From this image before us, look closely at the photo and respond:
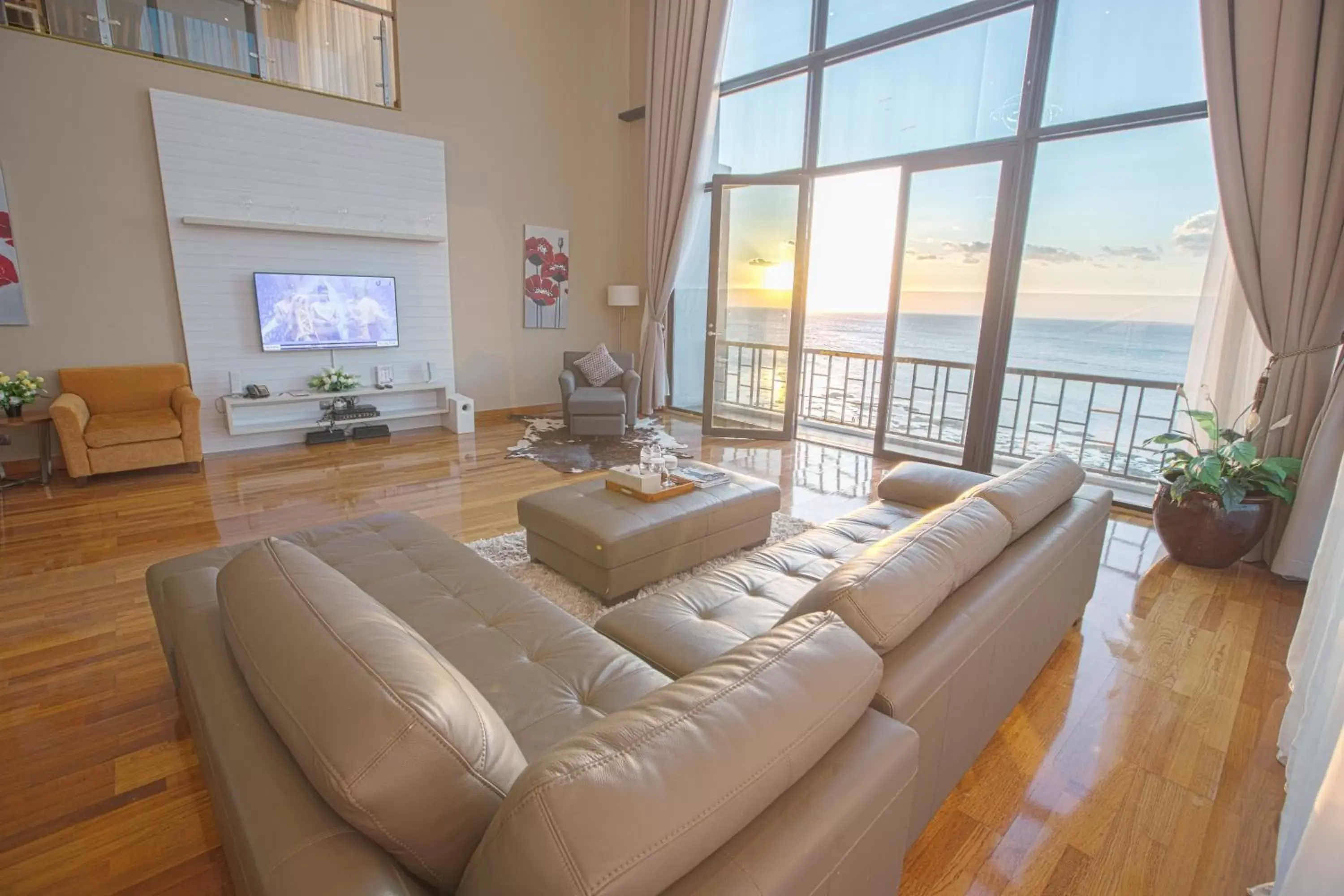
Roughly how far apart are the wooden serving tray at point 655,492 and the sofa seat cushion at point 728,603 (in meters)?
0.71

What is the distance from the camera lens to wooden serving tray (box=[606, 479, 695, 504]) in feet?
9.27

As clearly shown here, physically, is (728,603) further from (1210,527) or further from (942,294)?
(942,294)

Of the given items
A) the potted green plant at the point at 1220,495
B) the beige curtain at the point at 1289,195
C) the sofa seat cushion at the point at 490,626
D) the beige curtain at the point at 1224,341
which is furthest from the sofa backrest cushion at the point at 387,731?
the beige curtain at the point at 1224,341

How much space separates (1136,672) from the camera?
2285 millimetres

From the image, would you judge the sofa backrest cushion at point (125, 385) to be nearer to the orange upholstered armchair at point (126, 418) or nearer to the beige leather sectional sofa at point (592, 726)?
the orange upholstered armchair at point (126, 418)

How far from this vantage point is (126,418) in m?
4.26

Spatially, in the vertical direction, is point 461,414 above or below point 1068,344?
below

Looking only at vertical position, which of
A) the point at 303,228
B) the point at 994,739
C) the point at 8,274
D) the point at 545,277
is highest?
the point at 303,228

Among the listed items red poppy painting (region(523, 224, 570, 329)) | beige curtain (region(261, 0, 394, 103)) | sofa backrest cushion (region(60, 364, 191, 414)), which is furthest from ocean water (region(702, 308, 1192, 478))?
sofa backrest cushion (region(60, 364, 191, 414))

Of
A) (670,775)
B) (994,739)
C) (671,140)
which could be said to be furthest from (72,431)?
(671,140)

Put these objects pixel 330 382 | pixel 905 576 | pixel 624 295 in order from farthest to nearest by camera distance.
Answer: pixel 624 295, pixel 330 382, pixel 905 576

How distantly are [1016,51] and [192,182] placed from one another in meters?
5.87

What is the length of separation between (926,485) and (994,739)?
1.09 m

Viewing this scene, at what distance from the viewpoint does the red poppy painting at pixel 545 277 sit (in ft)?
21.3
